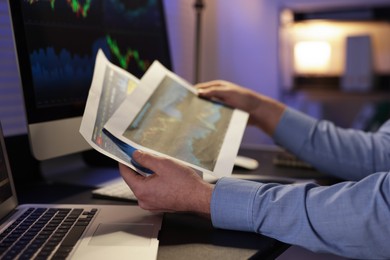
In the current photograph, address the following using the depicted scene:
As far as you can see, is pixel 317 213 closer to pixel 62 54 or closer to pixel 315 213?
pixel 315 213

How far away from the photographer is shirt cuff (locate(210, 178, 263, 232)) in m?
0.69

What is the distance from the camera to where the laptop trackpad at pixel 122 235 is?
63 centimetres

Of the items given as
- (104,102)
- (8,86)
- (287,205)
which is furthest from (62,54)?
(287,205)

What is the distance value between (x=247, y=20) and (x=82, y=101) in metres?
1.89

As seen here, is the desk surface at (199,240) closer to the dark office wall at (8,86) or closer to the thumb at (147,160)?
the thumb at (147,160)

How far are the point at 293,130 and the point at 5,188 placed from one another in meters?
0.67

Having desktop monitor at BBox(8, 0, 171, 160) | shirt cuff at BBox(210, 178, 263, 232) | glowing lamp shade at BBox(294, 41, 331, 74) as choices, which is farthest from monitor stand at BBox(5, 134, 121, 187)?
glowing lamp shade at BBox(294, 41, 331, 74)

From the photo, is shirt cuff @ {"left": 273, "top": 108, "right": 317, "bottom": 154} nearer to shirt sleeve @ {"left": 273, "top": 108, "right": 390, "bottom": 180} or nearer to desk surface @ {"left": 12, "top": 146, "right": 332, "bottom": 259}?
shirt sleeve @ {"left": 273, "top": 108, "right": 390, "bottom": 180}

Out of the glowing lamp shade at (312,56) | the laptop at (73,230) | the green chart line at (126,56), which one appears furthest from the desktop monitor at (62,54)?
the glowing lamp shade at (312,56)

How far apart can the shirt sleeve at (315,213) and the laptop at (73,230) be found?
12cm

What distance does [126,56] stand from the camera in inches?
42.7

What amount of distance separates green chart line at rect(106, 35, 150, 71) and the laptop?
0.37 meters

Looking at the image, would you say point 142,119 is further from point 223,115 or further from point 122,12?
point 122,12

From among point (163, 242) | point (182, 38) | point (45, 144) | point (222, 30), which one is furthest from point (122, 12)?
point (222, 30)
